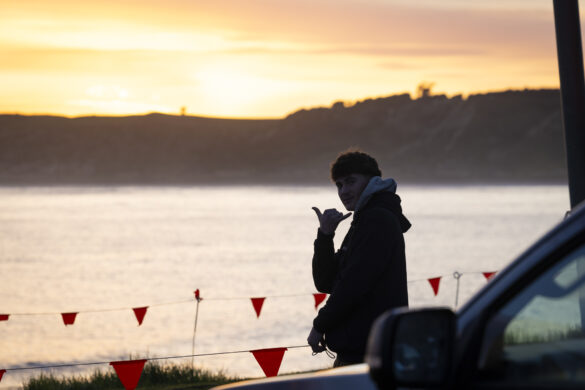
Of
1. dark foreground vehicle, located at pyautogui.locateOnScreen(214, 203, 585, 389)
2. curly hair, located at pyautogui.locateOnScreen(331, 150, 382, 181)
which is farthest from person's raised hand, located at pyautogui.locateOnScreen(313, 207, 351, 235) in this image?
dark foreground vehicle, located at pyautogui.locateOnScreen(214, 203, 585, 389)

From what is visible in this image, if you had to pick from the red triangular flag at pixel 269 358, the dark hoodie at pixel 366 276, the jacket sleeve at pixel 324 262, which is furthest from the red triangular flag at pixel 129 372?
the dark hoodie at pixel 366 276

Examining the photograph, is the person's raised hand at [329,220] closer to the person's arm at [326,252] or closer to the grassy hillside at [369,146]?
the person's arm at [326,252]

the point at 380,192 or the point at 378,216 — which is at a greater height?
the point at 380,192

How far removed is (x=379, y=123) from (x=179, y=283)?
149 m

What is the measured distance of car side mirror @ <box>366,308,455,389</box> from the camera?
1.97 metres

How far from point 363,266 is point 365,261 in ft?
0.08

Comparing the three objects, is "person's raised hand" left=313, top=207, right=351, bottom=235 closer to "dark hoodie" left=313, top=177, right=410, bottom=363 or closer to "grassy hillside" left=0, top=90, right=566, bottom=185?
"dark hoodie" left=313, top=177, right=410, bottom=363

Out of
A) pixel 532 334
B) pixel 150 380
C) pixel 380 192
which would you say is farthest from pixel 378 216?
pixel 150 380

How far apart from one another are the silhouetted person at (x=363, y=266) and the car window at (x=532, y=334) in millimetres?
1974

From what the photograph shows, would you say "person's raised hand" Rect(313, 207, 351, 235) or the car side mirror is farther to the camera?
"person's raised hand" Rect(313, 207, 351, 235)

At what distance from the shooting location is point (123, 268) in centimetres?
4388

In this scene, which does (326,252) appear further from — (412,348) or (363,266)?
(412,348)

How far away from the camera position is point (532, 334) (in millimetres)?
2170

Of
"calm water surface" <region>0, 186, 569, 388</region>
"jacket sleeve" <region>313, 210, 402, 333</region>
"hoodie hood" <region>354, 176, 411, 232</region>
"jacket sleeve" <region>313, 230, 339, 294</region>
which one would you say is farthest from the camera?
"calm water surface" <region>0, 186, 569, 388</region>
